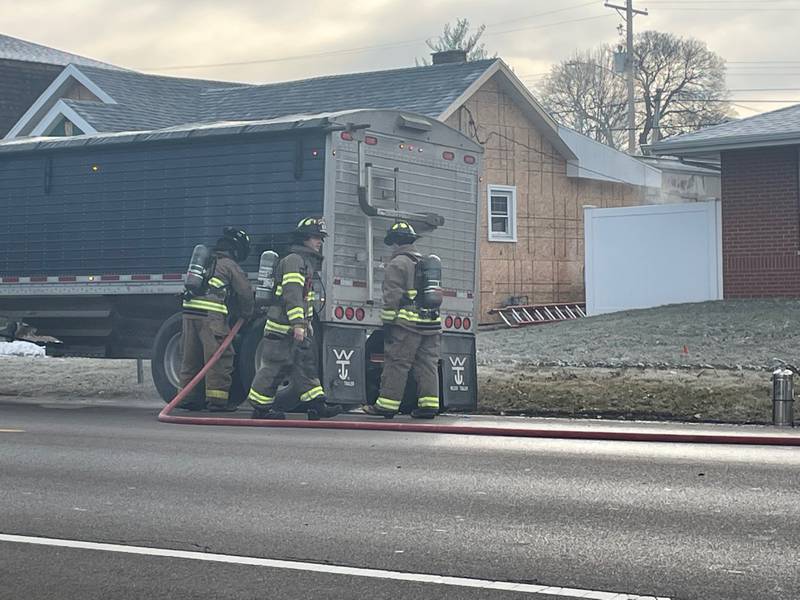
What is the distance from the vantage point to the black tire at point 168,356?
1669cm

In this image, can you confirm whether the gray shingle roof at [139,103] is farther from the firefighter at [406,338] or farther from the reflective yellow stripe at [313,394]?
the reflective yellow stripe at [313,394]

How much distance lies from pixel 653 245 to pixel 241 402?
13151mm

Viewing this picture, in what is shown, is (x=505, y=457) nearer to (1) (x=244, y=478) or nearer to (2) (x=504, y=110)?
(1) (x=244, y=478)

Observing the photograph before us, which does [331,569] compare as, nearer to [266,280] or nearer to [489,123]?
[266,280]

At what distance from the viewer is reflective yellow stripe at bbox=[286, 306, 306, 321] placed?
14344 millimetres

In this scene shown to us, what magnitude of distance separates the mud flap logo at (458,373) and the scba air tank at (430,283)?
1.43 m

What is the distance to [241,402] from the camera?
16.2 m

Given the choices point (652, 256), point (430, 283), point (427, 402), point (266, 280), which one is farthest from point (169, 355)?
point (652, 256)

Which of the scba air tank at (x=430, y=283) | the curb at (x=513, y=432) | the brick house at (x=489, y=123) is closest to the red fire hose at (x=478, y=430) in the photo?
the curb at (x=513, y=432)

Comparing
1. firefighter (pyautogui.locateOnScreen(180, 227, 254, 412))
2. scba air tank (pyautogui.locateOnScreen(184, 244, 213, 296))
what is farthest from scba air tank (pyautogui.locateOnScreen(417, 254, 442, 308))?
scba air tank (pyautogui.locateOnScreen(184, 244, 213, 296))

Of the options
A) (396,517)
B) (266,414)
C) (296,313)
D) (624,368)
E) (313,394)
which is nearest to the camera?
(396,517)

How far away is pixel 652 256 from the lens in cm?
2734

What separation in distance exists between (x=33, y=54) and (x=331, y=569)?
39.3m

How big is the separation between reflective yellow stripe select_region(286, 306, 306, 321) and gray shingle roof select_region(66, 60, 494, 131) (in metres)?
15.5
